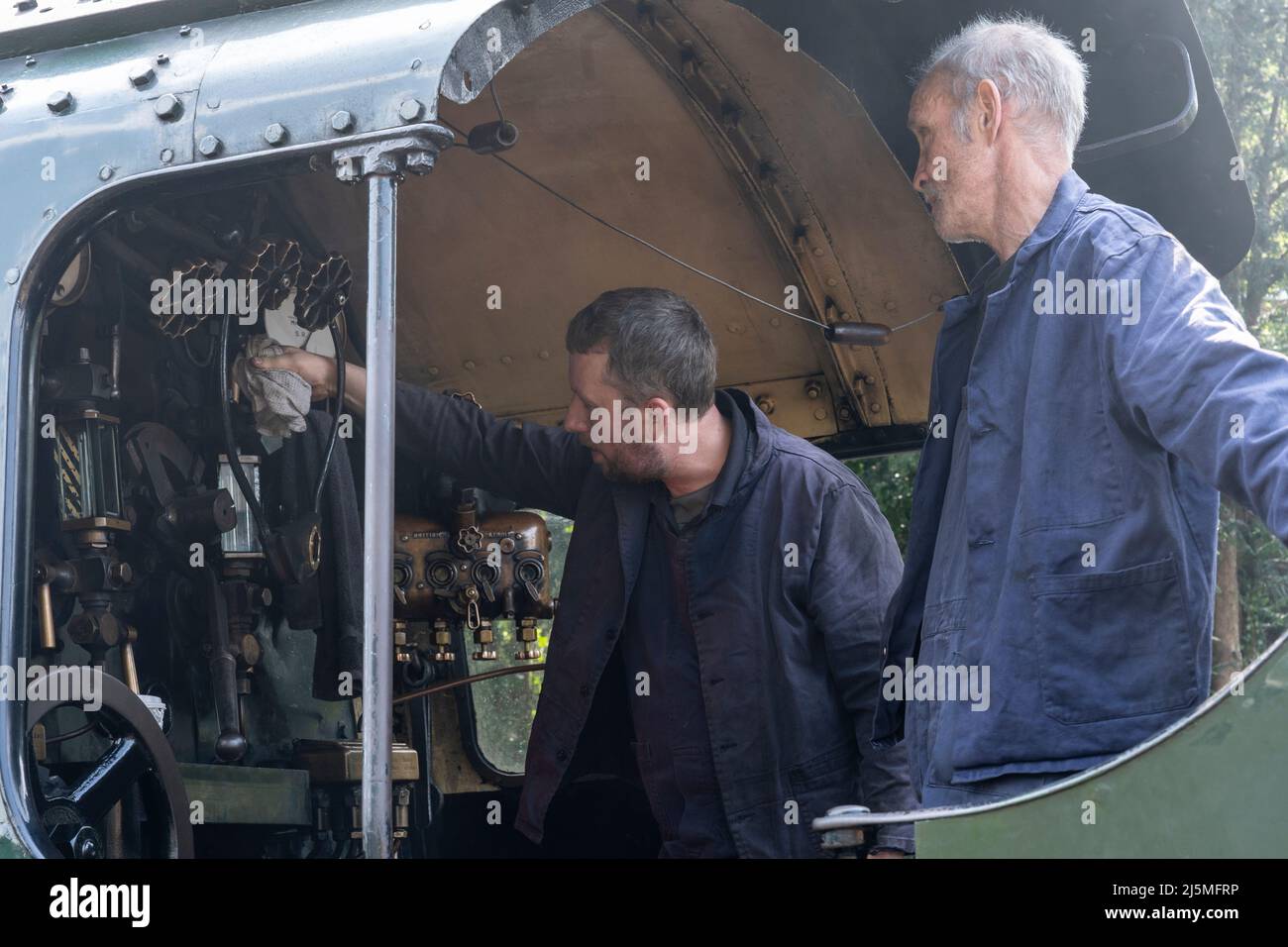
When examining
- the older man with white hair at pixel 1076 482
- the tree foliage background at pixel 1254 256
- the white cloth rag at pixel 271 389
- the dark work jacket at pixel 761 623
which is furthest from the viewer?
the tree foliage background at pixel 1254 256

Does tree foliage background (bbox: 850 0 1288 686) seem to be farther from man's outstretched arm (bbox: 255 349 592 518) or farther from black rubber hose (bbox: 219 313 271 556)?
black rubber hose (bbox: 219 313 271 556)

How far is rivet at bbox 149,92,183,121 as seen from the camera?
7.00 ft

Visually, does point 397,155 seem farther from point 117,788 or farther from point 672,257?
point 672,257

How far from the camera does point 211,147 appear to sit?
2090 millimetres

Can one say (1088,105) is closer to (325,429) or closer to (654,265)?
(654,265)

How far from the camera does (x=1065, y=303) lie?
6.95 feet

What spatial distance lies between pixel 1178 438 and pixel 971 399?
45 centimetres

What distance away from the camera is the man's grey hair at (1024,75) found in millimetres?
2406

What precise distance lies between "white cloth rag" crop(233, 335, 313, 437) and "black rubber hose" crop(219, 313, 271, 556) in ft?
0.17

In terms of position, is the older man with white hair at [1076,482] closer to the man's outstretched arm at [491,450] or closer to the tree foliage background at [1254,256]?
the man's outstretched arm at [491,450]

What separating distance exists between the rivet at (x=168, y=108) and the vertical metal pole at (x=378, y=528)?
0.36 m

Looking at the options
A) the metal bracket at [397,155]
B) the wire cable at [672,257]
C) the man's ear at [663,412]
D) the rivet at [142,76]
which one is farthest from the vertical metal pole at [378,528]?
the wire cable at [672,257]

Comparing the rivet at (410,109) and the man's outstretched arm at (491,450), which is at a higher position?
the rivet at (410,109)
